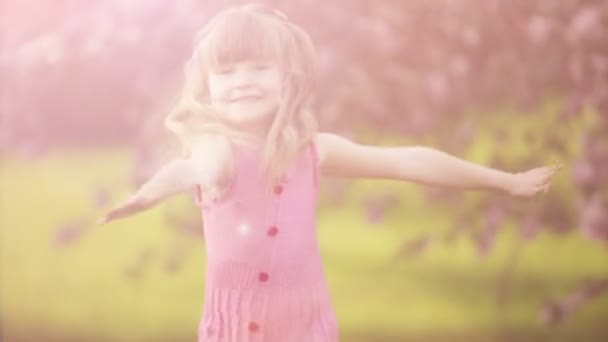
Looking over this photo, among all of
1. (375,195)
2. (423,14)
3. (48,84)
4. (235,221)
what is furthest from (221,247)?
(423,14)

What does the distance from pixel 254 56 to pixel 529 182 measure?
0.62m

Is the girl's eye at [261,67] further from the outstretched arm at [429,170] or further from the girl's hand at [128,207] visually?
the girl's hand at [128,207]

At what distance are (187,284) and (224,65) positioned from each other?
1.53ft

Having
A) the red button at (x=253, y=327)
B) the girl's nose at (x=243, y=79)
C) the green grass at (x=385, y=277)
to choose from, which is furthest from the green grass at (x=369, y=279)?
the girl's nose at (x=243, y=79)

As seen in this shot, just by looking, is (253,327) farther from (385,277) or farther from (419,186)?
(419,186)

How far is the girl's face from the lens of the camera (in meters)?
1.32

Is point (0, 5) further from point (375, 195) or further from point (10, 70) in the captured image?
point (375, 195)

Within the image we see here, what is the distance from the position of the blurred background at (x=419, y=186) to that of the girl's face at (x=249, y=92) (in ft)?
0.41

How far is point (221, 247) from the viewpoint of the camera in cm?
134

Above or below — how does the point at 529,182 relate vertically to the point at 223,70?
below

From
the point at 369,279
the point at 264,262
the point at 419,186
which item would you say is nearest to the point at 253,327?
the point at 264,262

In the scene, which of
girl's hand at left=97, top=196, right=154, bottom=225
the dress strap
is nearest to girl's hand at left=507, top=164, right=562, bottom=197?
the dress strap

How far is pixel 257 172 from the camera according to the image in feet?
4.32

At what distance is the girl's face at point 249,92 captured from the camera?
52.1 inches
